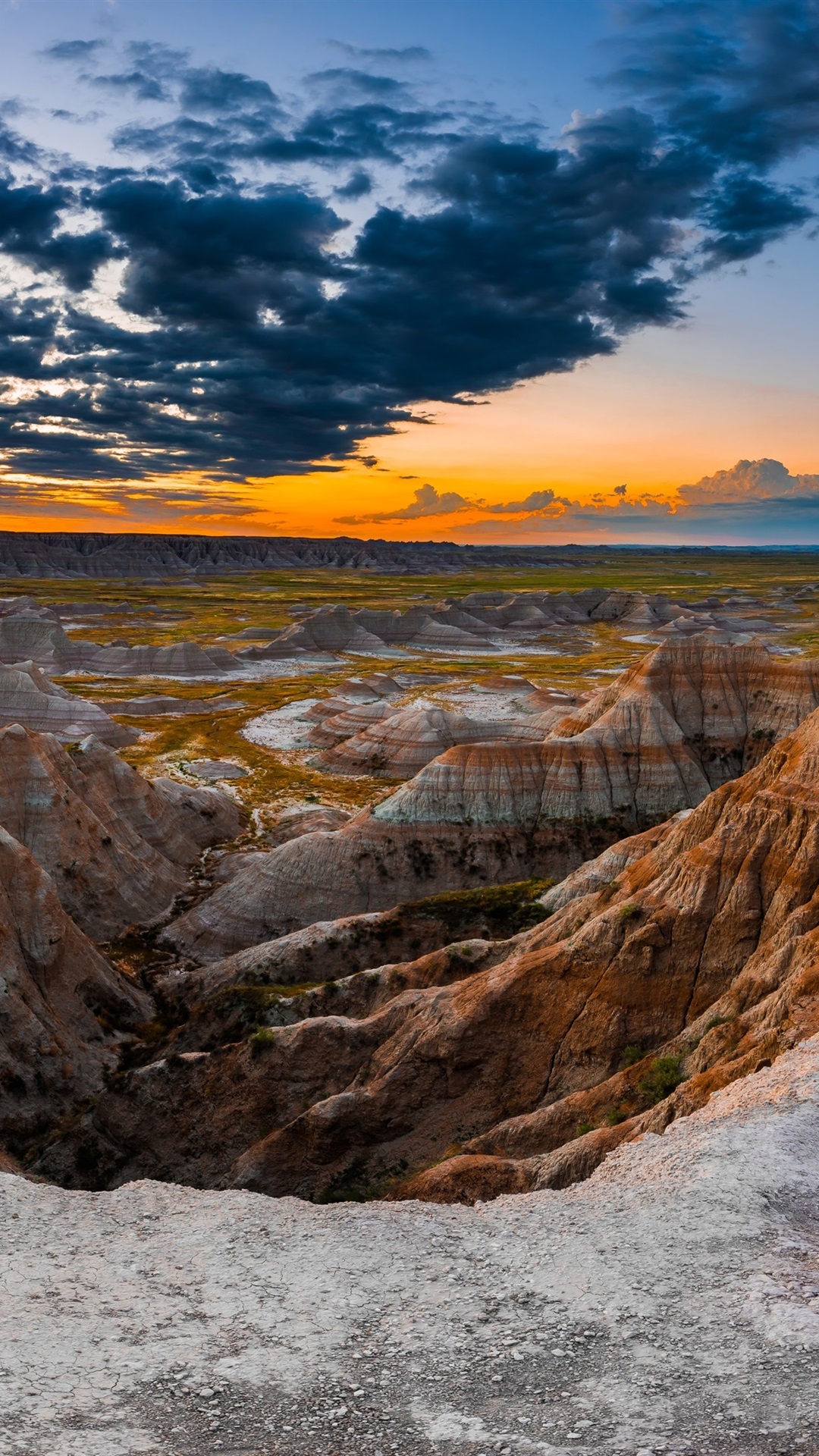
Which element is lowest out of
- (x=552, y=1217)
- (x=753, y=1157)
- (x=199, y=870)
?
(x=199, y=870)

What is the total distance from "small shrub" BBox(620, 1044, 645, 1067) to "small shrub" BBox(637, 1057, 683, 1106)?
1774 millimetres

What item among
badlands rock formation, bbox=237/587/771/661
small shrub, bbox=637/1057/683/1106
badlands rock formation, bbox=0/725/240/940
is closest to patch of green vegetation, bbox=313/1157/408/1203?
small shrub, bbox=637/1057/683/1106

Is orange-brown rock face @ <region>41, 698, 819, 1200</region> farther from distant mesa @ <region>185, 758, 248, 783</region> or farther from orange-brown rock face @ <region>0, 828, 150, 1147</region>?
distant mesa @ <region>185, 758, 248, 783</region>

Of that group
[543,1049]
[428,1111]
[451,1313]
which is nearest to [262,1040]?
[428,1111]

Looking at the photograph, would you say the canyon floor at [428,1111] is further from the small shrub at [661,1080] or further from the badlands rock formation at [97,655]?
the badlands rock formation at [97,655]

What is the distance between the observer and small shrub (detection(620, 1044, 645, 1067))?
65.1ft

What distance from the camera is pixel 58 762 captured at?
42.4 metres

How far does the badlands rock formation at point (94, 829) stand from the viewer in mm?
39125

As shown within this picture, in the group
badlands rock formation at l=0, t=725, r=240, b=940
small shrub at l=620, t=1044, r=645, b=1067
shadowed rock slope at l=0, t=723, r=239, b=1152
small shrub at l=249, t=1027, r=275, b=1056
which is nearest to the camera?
small shrub at l=620, t=1044, r=645, b=1067

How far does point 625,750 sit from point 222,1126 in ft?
109

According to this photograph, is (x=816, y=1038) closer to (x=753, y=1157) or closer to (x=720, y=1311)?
(x=753, y=1157)

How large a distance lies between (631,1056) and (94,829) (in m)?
28.9

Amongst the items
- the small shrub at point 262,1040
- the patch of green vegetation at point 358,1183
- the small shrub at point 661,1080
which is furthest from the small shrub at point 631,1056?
the small shrub at point 262,1040

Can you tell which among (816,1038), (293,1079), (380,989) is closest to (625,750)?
(380,989)
